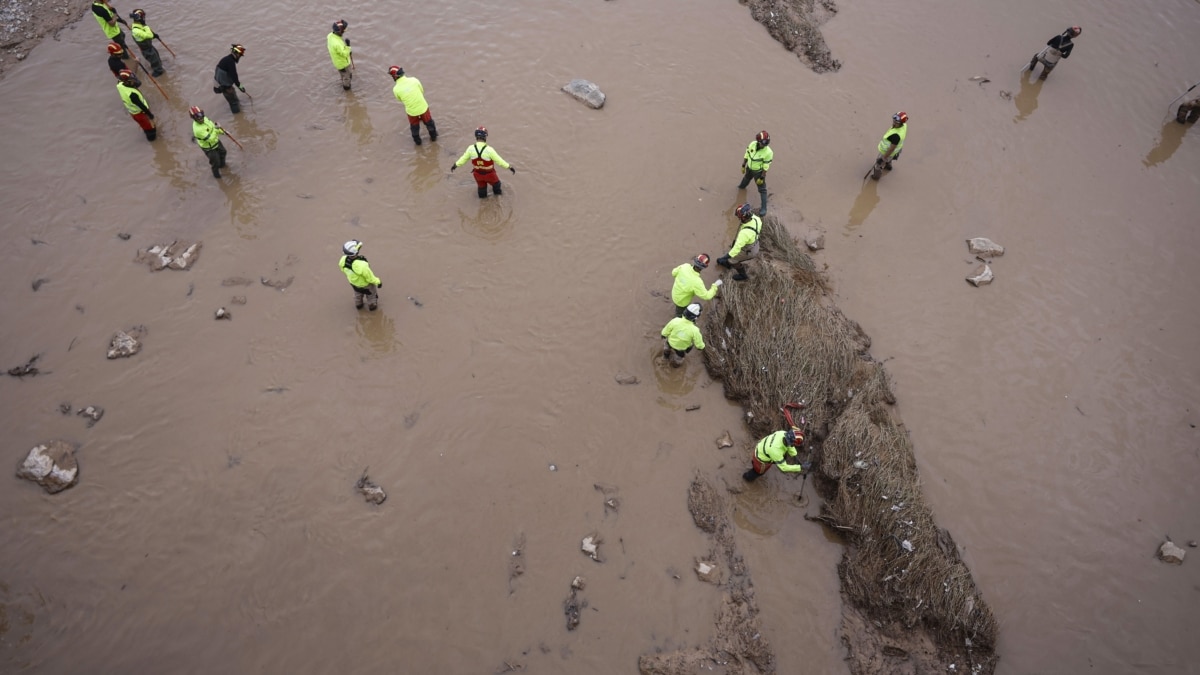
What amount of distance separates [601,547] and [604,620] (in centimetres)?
94

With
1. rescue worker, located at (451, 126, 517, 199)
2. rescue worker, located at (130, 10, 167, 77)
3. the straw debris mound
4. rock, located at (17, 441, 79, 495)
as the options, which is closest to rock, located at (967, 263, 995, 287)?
the straw debris mound

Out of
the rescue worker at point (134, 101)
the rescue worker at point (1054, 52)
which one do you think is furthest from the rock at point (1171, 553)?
the rescue worker at point (134, 101)

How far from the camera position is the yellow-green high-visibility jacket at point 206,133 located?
1130 centimetres

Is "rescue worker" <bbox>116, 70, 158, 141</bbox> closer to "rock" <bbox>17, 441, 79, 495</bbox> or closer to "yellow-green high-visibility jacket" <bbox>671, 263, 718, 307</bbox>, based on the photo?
"rock" <bbox>17, 441, 79, 495</bbox>

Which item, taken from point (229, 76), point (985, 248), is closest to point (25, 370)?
point (229, 76)

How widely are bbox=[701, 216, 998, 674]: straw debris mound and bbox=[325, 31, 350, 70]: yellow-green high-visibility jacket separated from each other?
9.80 metres

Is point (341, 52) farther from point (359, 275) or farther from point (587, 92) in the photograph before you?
point (359, 275)

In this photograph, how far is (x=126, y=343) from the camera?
9.93 meters

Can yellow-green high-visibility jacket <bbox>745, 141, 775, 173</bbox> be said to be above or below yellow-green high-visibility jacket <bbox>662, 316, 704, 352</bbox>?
above

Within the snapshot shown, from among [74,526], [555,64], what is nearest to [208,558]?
[74,526]

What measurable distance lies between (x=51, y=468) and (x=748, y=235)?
36.7 ft

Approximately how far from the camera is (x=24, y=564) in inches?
315

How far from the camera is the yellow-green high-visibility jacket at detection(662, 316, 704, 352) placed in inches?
366

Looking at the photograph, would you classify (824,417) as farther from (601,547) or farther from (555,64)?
(555,64)
